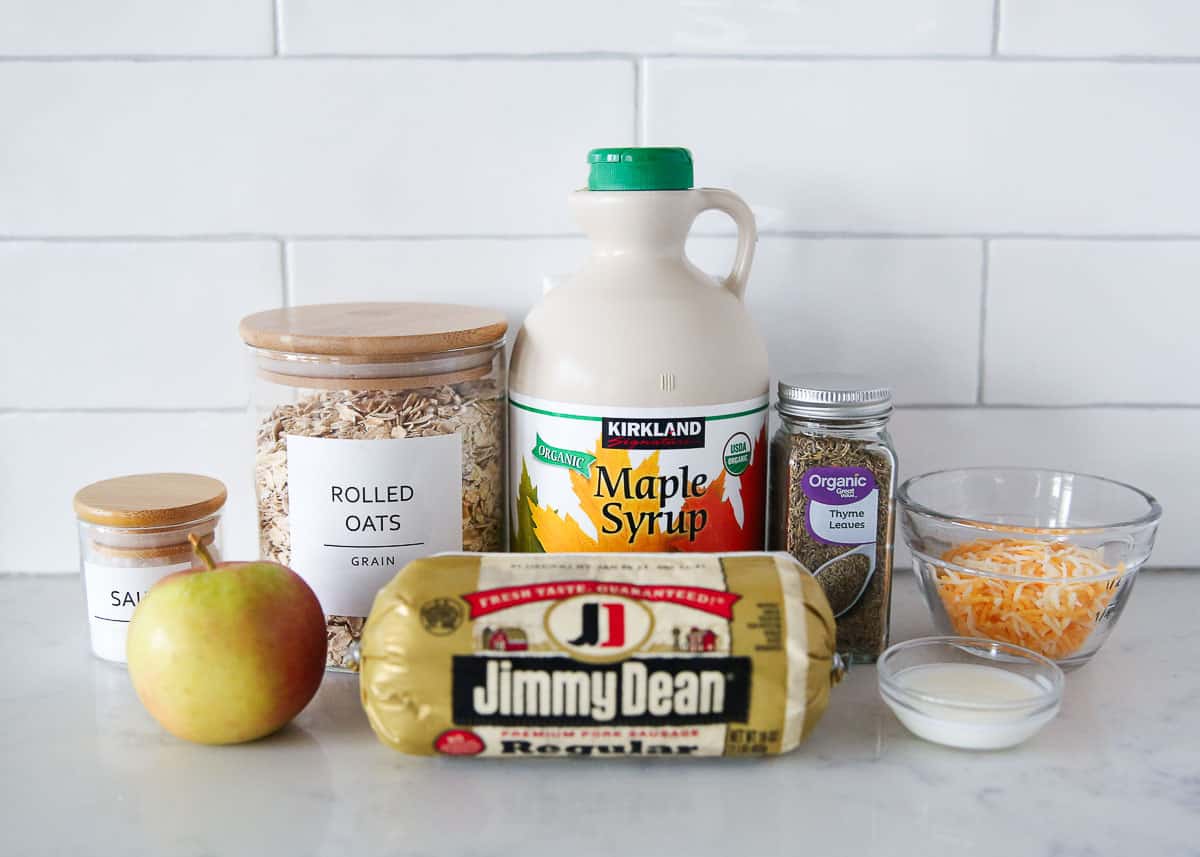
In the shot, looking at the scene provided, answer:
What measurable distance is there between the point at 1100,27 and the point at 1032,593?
0.48 metres

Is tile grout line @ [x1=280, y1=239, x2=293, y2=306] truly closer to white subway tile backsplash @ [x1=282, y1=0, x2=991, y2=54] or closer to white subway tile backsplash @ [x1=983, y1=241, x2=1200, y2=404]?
white subway tile backsplash @ [x1=282, y1=0, x2=991, y2=54]

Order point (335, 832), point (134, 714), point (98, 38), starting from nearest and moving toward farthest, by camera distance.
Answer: point (335, 832), point (134, 714), point (98, 38)

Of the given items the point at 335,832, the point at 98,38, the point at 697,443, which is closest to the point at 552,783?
the point at 335,832

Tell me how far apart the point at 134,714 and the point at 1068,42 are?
0.88 metres

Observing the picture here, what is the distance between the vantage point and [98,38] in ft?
2.98

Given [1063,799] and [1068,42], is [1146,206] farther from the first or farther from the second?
[1063,799]

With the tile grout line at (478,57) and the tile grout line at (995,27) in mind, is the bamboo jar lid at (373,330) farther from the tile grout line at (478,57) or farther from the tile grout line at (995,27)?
the tile grout line at (995,27)

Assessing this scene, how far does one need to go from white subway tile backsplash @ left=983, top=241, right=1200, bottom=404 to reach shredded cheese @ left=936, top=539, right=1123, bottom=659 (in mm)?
227

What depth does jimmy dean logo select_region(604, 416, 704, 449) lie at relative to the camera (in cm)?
76

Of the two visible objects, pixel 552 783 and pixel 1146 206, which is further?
pixel 1146 206

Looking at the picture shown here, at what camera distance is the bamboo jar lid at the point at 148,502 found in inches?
30.7

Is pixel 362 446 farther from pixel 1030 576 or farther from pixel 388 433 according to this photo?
pixel 1030 576

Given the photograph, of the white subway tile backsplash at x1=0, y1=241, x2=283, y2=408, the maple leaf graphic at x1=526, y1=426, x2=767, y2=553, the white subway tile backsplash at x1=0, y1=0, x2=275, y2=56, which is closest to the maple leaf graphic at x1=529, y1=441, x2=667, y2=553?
the maple leaf graphic at x1=526, y1=426, x2=767, y2=553

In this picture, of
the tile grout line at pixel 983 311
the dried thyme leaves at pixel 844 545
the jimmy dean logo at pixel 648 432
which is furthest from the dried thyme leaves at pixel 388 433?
the tile grout line at pixel 983 311
